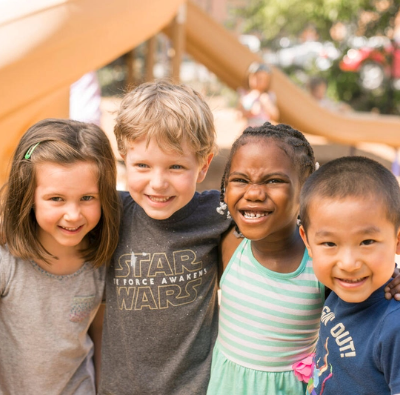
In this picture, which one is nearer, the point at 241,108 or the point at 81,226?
the point at 81,226

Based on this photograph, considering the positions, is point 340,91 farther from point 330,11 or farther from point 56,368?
point 56,368

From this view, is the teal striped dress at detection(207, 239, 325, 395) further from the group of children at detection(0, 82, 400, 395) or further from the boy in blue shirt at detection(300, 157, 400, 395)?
the boy in blue shirt at detection(300, 157, 400, 395)

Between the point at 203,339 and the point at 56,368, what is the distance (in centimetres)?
60

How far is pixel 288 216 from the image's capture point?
2.07 m

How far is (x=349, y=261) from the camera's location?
1.62m

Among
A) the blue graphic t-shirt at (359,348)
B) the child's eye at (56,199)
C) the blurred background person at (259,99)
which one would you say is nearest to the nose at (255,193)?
the blue graphic t-shirt at (359,348)

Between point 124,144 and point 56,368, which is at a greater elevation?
point 124,144

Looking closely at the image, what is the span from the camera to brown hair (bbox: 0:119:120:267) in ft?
7.06

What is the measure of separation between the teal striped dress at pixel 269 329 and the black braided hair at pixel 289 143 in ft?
1.12

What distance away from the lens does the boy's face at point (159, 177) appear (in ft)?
6.98

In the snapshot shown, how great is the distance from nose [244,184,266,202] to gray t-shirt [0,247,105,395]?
727 millimetres

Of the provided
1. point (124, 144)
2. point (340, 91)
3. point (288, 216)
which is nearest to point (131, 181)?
point (124, 144)

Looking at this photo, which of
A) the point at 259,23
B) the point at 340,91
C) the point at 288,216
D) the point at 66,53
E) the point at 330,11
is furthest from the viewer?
the point at 259,23

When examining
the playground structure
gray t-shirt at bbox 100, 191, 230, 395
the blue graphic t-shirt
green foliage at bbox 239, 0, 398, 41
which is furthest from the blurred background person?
the blue graphic t-shirt
